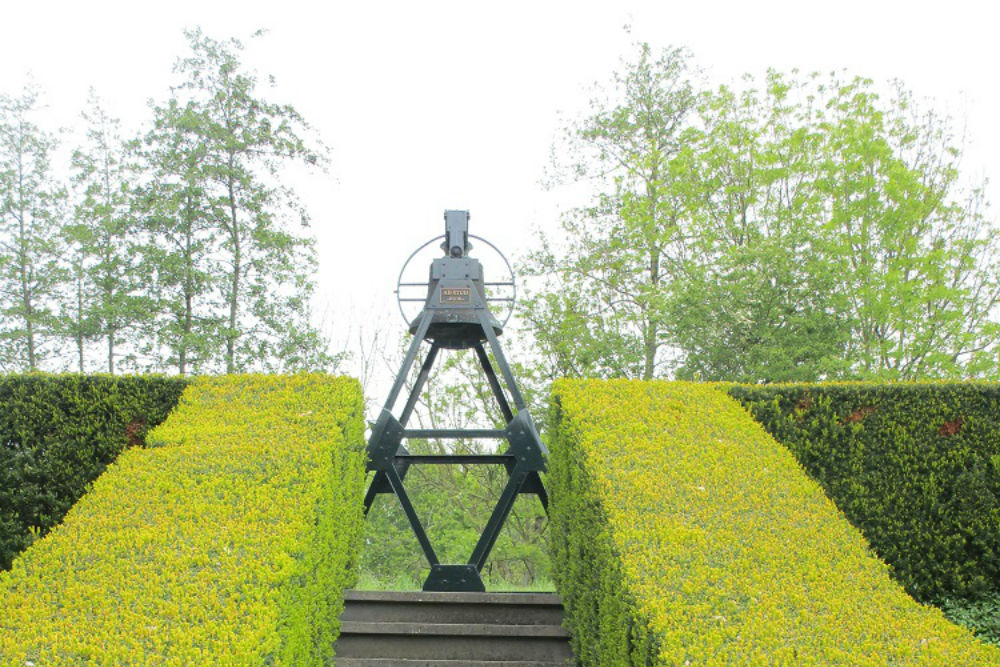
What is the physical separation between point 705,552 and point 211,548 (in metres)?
2.87

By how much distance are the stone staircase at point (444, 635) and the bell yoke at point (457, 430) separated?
0.47m

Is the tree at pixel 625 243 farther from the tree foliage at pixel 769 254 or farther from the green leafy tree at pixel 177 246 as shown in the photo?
the green leafy tree at pixel 177 246

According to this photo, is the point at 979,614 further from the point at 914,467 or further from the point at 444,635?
the point at 444,635

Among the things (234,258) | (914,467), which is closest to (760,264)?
(914,467)

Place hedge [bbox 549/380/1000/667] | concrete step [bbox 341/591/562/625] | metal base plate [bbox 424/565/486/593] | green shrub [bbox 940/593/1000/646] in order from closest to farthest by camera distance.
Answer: hedge [bbox 549/380/1000/667]
green shrub [bbox 940/593/1000/646]
concrete step [bbox 341/591/562/625]
metal base plate [bbox 424/565/486/593]

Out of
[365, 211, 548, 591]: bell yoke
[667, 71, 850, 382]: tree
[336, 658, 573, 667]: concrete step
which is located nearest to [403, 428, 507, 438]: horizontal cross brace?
[365, 211, 548, 591]: bell yoke

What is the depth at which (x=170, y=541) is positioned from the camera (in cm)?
505

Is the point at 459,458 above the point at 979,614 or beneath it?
above

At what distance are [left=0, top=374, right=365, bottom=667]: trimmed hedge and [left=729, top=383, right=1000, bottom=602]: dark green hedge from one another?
3.73 metres

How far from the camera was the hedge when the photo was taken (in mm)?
4000

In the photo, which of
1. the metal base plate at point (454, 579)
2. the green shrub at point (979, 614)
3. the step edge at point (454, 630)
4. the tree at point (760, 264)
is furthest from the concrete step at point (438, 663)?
the tree at point (760, 264)

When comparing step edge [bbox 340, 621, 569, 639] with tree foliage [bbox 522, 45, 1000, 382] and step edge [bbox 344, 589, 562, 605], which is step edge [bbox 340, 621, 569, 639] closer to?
step edge [bbox 344, 589, 562, 605]

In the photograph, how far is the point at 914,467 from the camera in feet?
22.4

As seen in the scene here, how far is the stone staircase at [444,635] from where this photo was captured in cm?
670
